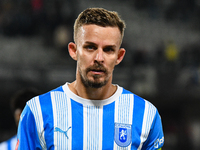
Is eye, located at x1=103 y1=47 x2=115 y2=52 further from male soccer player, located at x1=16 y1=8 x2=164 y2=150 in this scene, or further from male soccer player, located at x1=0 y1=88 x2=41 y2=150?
male soccer player, located at x1=0 y1=88 x2=41 y2=150

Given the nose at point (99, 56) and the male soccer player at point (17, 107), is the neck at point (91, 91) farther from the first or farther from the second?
the male soccer player at point (17, 107)

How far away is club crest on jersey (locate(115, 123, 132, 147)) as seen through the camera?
1.78 metres

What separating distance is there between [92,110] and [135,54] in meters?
6.51

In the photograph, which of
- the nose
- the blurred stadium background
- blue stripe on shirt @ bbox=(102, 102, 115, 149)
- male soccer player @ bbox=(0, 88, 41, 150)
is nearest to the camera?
the nose

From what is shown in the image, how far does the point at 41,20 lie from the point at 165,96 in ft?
12.6

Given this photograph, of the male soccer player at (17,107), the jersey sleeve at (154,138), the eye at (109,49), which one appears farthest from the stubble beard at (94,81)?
the male soccer player at (17,107)

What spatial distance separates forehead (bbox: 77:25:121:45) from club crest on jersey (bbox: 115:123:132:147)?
50 cm

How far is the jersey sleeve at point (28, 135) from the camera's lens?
1.69 meters

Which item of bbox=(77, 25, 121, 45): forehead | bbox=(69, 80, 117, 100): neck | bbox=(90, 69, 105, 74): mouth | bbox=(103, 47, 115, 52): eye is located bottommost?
bbox=(69, 80, 117, 100): neck

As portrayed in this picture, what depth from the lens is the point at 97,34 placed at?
5.53 feet

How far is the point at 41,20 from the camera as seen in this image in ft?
27.2

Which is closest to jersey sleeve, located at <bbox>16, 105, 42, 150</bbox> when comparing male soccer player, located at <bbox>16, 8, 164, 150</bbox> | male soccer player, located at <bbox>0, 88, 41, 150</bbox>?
male soccer player, located at <bbox>16, 8, 164, 150</bbox>

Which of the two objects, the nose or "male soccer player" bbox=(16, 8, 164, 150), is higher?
the nose

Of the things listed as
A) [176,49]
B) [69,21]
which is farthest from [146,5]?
[69,21]
